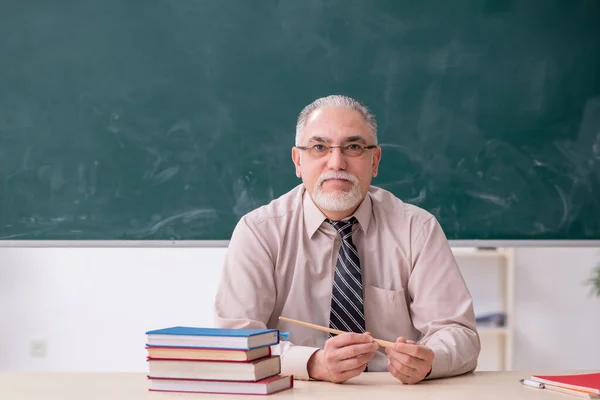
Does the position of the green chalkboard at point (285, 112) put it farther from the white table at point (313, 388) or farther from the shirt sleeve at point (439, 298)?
the white table at point (313, 388)

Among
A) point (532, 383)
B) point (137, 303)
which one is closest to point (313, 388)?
point (532, 383)

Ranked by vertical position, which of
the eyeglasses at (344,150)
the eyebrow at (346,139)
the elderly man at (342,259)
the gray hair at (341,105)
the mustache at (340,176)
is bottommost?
the elderly man at (342,259)

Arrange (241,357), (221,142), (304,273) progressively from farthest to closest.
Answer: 1. (221,142)
2. (304,273)
3. (241,357)

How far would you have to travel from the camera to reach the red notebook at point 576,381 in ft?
5.45

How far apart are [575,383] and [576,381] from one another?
27 millimetres

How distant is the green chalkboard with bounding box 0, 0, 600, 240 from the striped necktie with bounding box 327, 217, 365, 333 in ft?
3.49

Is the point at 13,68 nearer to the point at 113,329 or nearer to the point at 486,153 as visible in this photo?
the point at 113,329

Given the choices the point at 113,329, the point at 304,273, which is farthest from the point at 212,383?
the point at 113,329

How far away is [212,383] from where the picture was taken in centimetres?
167

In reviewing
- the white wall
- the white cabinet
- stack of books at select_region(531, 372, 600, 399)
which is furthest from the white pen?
the white wall

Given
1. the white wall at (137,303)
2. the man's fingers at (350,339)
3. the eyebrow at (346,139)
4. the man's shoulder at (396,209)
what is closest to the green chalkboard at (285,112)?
the man's shoulder at (396,209)

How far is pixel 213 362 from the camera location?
5.46 ft

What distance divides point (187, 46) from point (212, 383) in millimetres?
2033

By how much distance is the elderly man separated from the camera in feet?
7.39
